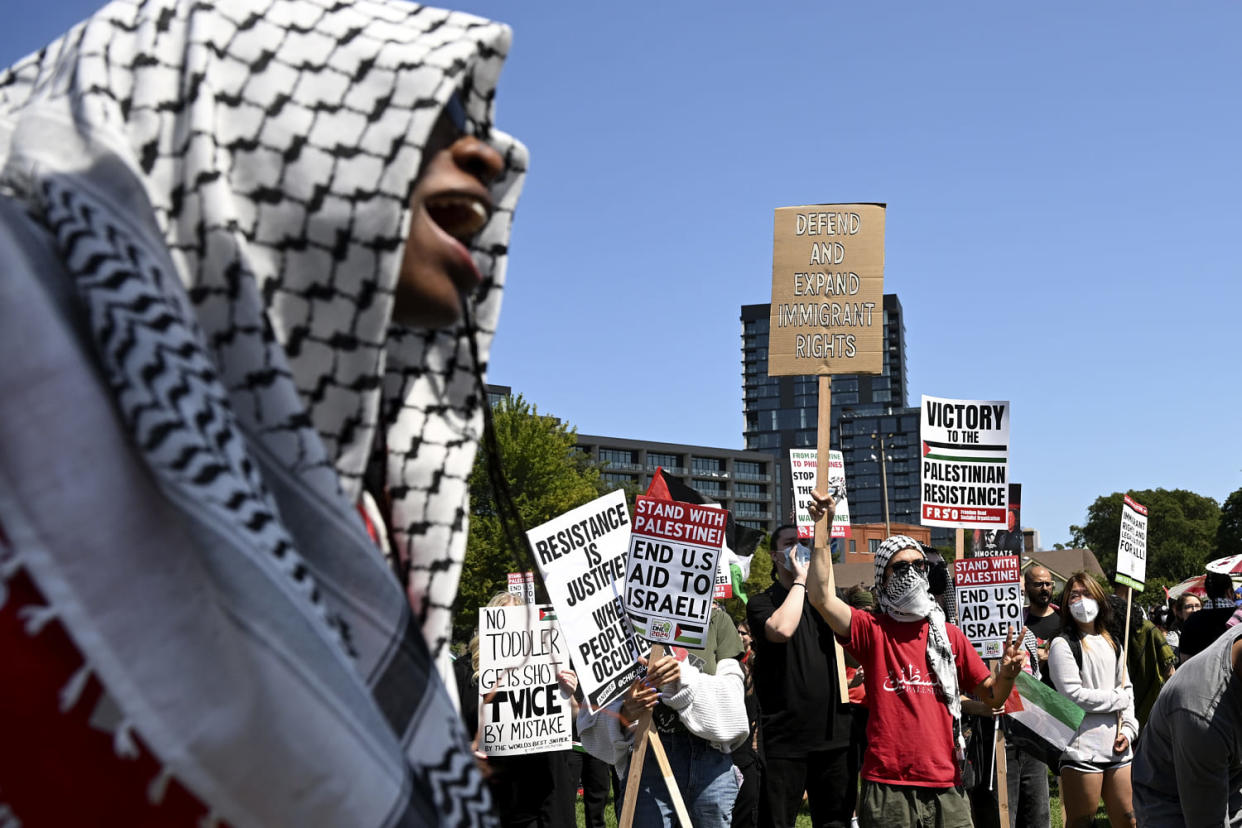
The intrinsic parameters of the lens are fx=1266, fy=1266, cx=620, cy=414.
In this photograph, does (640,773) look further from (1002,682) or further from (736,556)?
(736,556)

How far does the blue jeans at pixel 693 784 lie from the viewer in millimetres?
7645

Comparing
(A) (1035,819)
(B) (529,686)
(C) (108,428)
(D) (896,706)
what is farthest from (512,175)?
(A) (1035,819)

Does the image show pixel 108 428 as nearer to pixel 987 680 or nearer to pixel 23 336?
pixel 23 336

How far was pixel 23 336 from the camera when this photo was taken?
2.60ft

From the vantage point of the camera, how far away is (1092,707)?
9117 mm

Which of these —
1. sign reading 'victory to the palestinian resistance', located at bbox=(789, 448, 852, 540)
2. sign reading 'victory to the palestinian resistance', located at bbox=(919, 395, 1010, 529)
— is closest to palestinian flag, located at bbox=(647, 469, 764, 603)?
sign reading 'victory to the palestinian resistance', located at bbox=(789, 448, 852, 540)

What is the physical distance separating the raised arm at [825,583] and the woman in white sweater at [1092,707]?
3.12 metres

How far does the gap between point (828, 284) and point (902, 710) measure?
3.16m

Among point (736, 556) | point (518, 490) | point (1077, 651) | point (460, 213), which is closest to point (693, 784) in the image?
point (1077, 651)

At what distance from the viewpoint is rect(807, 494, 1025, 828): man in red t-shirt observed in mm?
6609

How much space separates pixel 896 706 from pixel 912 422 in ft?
583

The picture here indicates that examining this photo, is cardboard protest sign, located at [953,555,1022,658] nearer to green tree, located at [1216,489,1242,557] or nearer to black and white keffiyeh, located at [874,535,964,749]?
black and white keffiyeh, located at [874,535,964,749]

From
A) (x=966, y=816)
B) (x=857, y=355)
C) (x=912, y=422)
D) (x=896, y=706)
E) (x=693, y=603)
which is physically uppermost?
(x=912, y=422)

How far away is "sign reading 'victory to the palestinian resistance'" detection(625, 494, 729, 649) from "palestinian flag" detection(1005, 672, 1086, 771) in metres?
2.58
